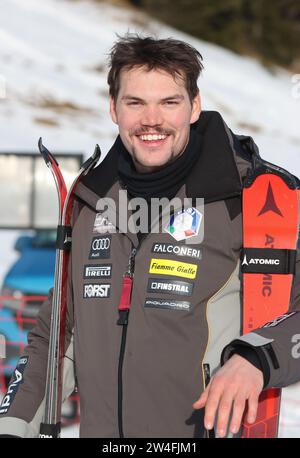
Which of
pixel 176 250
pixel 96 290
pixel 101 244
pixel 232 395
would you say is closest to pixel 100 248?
pixel 101 244

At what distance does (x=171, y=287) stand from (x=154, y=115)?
1.61 feet

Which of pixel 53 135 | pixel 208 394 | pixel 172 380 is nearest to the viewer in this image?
pixel 208 394

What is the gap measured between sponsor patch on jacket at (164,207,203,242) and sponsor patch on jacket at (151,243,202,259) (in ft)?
0.09

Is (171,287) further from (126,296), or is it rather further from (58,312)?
(58,312)

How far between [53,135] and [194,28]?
1244 centimetres

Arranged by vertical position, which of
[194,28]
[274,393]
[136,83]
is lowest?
[274,393]

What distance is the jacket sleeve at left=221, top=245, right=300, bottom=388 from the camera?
81.8 inches

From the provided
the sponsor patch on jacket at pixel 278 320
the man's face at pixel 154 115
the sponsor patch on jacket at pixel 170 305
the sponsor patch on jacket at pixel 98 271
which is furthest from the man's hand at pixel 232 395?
the man's face at pixel 154 115

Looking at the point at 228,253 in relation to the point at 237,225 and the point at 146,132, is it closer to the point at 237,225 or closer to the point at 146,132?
the point at 237,225

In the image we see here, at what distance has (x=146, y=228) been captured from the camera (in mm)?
2451

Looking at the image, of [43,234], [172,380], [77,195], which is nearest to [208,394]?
[172,380]

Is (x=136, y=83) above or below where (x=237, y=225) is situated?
above

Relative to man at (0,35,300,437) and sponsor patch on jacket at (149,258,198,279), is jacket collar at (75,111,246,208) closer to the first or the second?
man at (0,35,300,437)
